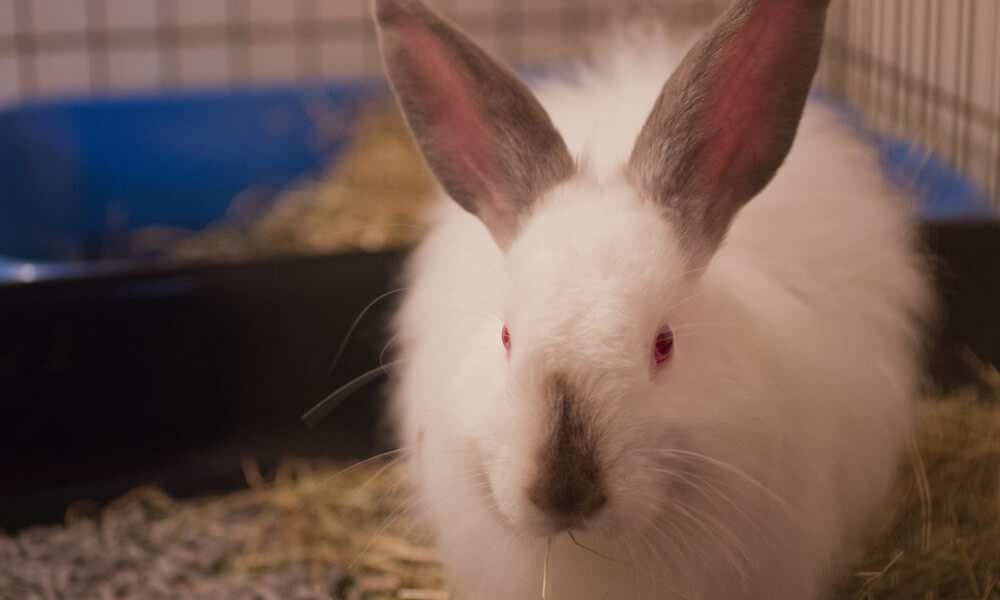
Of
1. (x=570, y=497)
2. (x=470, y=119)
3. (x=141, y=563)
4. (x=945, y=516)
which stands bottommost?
(x=141, y=563)

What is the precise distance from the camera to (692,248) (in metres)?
1.10

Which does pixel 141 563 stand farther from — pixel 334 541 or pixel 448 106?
pixel 448 106

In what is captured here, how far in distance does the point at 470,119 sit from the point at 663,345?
39 centimetres

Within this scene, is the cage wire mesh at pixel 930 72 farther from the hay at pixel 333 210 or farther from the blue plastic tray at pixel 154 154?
the blue plastic tray at pixel 154 154

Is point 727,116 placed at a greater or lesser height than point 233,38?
greater

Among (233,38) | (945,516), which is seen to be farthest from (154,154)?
(945,516)

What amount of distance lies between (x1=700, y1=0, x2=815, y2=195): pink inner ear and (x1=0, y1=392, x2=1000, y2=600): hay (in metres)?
0.61

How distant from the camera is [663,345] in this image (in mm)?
1021

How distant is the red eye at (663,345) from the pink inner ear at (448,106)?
0.97 feet

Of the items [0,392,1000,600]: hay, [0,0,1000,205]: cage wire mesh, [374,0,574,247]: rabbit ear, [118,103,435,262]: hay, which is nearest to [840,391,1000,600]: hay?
[0,392,1000,600]: hay

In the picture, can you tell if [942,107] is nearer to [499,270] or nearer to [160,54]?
[499,270]

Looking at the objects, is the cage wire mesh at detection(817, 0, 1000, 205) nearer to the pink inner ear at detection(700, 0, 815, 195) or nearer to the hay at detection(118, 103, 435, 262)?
the pink inner ear at detection(700, 0, 815, 195)

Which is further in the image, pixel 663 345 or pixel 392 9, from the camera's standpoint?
pixel 392 9

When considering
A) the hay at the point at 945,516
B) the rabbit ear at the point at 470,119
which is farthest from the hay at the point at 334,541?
the rabbit ear at the point at 470,119
